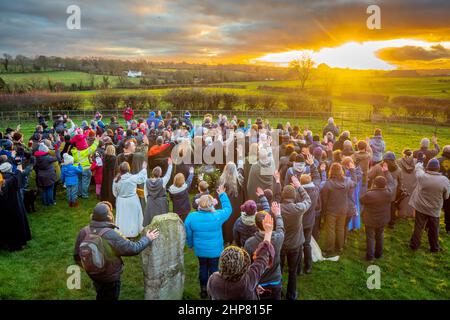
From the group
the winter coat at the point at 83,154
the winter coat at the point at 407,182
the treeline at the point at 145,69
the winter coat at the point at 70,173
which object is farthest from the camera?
the treeline at the point at 145,69

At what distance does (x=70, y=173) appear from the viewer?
365 inches

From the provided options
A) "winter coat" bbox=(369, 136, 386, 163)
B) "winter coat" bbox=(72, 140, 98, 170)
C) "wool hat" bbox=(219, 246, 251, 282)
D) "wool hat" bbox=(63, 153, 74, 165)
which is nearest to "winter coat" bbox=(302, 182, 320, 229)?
"wool hat" bbox=(219, 246, 251, 282)

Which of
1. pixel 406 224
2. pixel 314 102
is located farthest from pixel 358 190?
pixel 314 102

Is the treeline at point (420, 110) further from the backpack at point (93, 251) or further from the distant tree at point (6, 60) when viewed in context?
the distant tree at point (6, 60)

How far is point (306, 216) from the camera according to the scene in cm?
597

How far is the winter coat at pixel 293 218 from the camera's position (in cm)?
502

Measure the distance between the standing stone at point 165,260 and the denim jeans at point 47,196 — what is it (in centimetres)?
617

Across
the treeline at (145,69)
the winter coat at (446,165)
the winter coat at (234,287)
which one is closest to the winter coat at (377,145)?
the winter coat at (446,165)

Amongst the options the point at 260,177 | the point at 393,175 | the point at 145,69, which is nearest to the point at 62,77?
the point at 145,69

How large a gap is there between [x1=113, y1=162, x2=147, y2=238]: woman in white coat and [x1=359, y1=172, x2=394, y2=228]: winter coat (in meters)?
4.73

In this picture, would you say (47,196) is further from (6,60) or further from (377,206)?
(6,60)

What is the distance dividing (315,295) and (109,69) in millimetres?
57954

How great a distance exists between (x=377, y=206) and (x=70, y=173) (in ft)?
26.6

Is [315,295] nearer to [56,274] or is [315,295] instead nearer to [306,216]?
[306,216]
